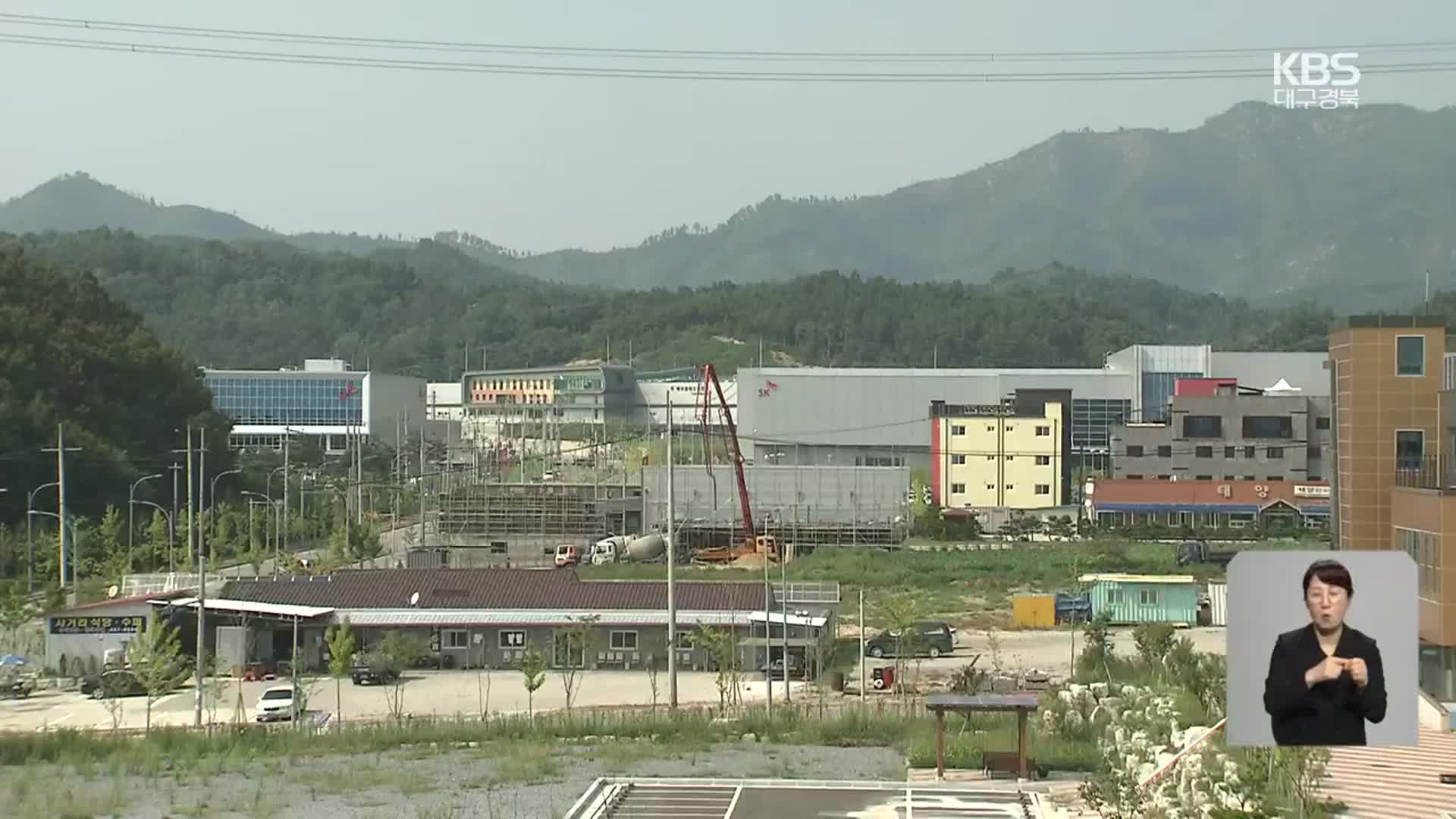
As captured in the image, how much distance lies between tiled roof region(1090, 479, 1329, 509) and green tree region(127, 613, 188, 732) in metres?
29.5

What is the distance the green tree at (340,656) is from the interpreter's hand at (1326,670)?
1329cm

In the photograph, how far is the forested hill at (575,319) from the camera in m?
119

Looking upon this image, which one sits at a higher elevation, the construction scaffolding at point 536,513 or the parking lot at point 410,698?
the construction scaffolding at point 536,513

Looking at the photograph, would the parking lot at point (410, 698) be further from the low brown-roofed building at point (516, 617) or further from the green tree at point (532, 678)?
the low brown-roofed building at point (516, 617)

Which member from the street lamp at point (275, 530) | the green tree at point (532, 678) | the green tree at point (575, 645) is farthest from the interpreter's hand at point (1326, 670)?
the street lamp at point (275, 530)

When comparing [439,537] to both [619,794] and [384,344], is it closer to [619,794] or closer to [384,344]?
[619,794]

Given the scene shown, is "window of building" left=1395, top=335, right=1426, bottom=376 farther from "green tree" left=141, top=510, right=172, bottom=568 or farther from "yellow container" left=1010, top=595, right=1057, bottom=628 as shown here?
"green tree" left=141, top=510, right=172, bottom=568

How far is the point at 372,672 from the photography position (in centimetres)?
2073

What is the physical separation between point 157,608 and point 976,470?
3020cm

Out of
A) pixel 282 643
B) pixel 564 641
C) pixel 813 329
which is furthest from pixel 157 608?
pixel 813 329

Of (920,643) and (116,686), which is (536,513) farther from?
(116,686)

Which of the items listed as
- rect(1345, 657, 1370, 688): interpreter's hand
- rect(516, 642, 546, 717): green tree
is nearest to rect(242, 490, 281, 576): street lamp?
rect(516, 642, 546, 717): green tree

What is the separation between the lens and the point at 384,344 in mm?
142000

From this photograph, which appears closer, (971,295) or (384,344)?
(971,295)
